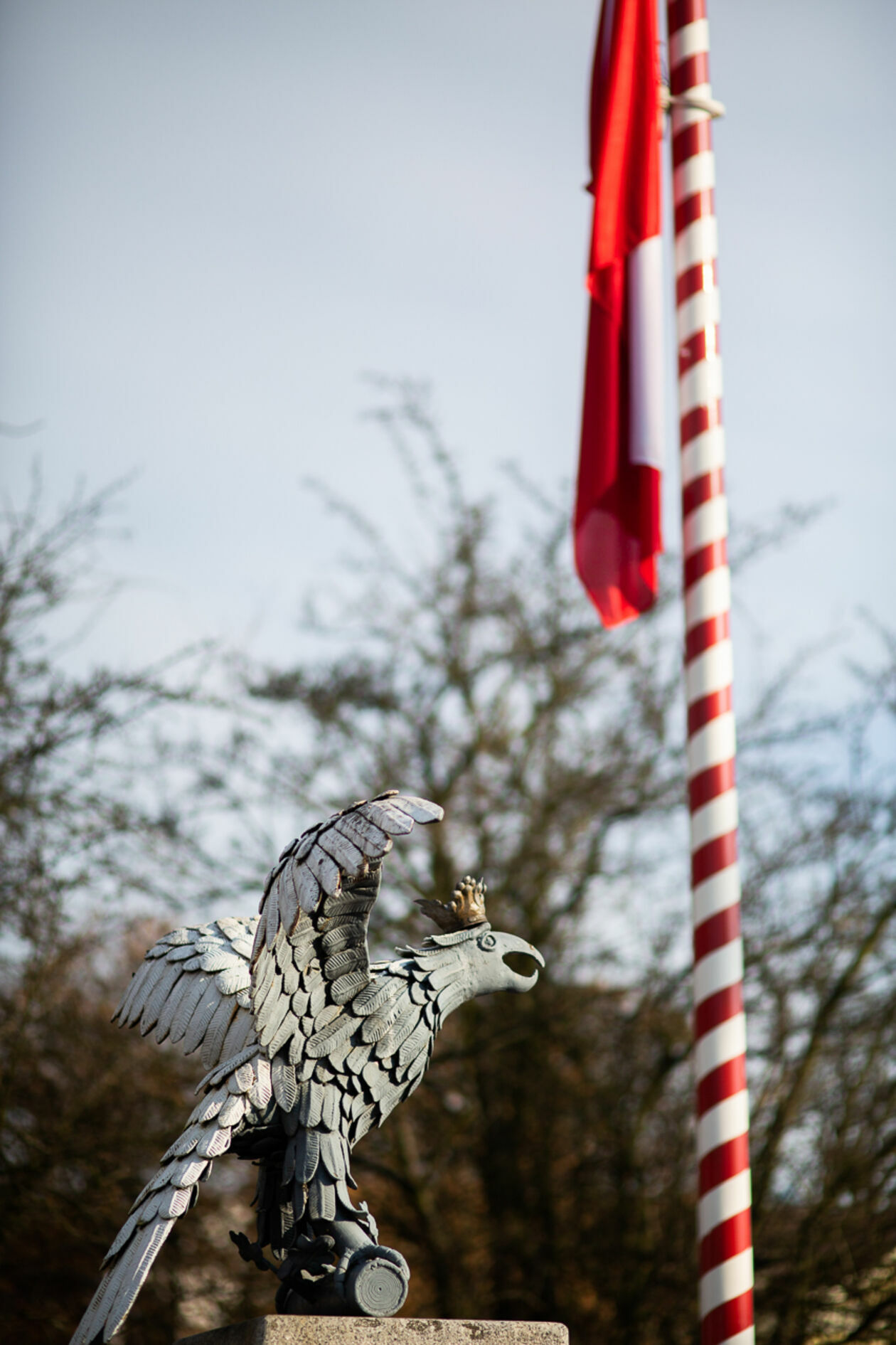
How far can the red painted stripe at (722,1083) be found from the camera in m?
2.71

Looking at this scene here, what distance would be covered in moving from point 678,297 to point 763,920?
5.28 m

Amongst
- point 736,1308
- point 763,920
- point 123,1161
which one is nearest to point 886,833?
point 763,920

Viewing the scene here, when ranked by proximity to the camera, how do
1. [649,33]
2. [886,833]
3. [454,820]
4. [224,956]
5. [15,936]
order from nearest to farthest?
[224,956]
[649,33]
[15,936]
[886,833]
[454,820]

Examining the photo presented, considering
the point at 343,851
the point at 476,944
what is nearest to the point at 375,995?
the point at 476,944

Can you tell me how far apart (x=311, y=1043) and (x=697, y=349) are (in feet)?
6.48

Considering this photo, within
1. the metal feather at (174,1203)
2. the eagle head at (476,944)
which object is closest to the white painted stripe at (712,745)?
the eagle head at (476,944)

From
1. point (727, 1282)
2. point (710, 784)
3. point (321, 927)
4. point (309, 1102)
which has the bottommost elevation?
point (727, 1282)

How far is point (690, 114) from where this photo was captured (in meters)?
3.37

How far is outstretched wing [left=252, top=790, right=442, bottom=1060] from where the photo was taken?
2.46 metres

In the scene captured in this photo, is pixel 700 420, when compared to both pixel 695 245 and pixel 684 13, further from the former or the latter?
pixel 684 13

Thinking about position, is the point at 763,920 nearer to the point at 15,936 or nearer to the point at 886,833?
the point at 886,833

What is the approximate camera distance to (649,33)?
3.59 m

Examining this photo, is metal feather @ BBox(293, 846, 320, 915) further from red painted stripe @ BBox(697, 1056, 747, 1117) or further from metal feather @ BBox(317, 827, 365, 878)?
red painted stripe @ BBox(697, 1056, 747, 1117)

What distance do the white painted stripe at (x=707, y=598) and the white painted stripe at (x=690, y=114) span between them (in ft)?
4.14
